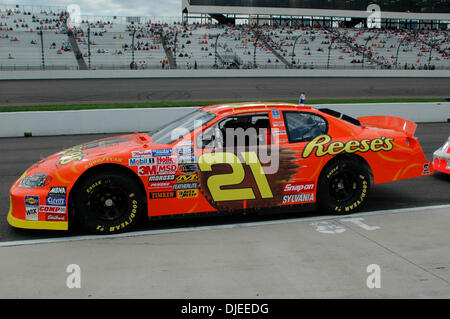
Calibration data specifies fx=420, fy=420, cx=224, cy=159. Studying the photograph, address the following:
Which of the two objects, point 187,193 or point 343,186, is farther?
point 343,186

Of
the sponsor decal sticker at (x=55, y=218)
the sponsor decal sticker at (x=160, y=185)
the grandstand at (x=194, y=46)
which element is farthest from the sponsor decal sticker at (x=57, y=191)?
the grandstand at (x=194, y=46)

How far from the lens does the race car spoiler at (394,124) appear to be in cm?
611

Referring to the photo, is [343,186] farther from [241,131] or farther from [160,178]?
[160,178]

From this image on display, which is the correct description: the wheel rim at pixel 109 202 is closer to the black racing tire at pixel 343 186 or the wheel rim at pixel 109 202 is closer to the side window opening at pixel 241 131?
the side window opening at pixel 241 131

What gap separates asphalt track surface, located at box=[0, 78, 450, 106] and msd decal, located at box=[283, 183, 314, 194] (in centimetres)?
2152

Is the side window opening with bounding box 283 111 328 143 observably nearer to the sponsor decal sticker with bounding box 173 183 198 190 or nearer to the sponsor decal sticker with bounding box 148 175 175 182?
the sponsor decal sticker with bounding box 173 183 198 190

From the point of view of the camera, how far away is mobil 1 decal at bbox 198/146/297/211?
5.00 m

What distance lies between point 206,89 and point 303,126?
80.9 feet

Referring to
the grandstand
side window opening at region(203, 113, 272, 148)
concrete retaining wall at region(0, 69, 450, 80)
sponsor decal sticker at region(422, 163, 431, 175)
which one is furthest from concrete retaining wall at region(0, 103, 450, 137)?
the grandstand

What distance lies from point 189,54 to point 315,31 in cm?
1896

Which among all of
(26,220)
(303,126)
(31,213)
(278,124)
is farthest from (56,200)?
(303,126)

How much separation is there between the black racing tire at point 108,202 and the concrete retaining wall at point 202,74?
2904 centimetres

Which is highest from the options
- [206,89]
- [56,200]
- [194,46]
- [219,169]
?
[194,46]

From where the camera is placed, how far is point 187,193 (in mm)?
4957
